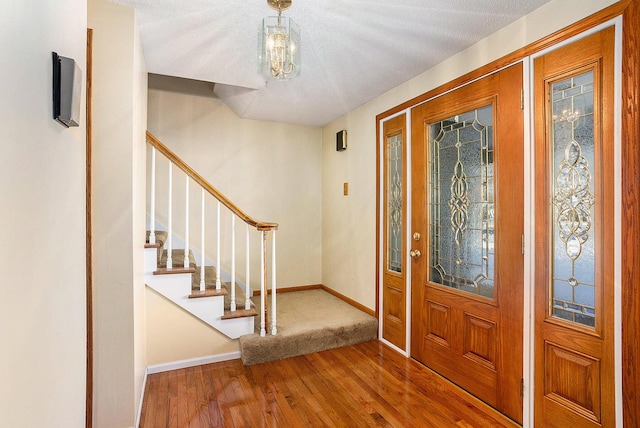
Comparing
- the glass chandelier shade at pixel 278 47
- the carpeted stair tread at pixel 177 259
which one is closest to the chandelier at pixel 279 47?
the glass chandelier shade at pixel 278 47

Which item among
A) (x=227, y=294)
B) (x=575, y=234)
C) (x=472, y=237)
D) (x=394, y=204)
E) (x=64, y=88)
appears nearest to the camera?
(x=64, y=88)

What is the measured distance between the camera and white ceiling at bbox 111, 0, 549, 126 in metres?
1.85

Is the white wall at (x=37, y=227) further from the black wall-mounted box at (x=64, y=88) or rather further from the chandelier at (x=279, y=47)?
the chandelier at (x=279, y=47)

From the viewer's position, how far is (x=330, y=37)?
2.15 m

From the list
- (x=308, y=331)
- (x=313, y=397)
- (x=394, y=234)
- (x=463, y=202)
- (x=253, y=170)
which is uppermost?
(x=253, y=170)

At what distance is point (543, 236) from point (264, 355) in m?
2.25

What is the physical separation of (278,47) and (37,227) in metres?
1.27

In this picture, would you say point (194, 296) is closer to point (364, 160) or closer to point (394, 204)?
point (394, 204)

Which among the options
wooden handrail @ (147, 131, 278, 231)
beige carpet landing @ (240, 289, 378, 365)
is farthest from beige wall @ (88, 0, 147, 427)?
beige carpet landing @ (240, 289, 378, 365)

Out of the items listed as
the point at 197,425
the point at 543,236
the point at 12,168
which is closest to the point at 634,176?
the point at 543,236

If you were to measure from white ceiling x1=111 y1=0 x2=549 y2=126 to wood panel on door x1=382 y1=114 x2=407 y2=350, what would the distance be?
0.50 m

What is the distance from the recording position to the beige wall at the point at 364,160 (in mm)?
1853

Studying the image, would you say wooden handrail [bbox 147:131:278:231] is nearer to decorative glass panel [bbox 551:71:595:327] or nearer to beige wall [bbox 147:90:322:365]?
beige wall [bbox 147:90:322:365]

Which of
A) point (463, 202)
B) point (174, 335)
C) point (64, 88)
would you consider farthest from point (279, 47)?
point (174, 335)
